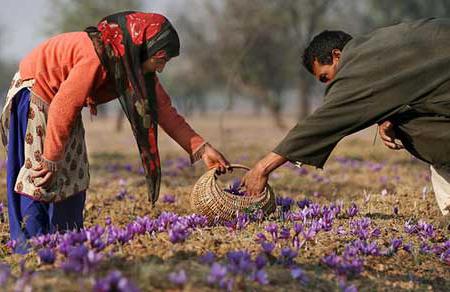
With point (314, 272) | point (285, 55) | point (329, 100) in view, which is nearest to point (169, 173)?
point (329, 100)

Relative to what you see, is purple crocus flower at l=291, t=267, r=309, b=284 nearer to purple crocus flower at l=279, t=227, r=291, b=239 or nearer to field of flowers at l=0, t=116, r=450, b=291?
field of flowers at l=0, t=116, r=450, b=291

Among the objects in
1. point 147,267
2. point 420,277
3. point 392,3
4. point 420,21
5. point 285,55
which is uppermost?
point 420,21

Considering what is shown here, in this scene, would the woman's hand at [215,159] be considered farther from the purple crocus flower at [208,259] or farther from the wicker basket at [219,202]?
the purple crocus flower at [208,259]

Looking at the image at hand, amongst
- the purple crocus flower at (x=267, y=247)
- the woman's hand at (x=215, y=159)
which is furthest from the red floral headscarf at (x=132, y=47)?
the purple crocus flower at (x=267, y=247)

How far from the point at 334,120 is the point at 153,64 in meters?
1.30

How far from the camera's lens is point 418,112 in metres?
4.69

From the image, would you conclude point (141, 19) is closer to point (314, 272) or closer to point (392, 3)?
point (314, 272)

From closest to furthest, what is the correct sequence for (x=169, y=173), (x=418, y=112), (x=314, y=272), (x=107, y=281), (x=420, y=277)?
(x=107, y=281) < (x=314, y=272) < (x=420, y=277) < (x=418, y=112) < (x=169, y=173)

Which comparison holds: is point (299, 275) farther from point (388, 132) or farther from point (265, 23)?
point (265, 23)

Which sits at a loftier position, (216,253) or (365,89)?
(365,89)

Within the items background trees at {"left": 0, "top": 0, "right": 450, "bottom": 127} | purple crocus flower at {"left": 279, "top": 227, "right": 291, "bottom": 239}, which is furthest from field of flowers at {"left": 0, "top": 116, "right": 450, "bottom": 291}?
background trees at {"left": 0, "top": 0, "right": 450, "bottom": 127}

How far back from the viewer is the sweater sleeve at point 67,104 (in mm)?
4242

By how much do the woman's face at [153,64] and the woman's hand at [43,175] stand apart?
3.11ft

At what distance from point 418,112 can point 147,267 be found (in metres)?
2.47
